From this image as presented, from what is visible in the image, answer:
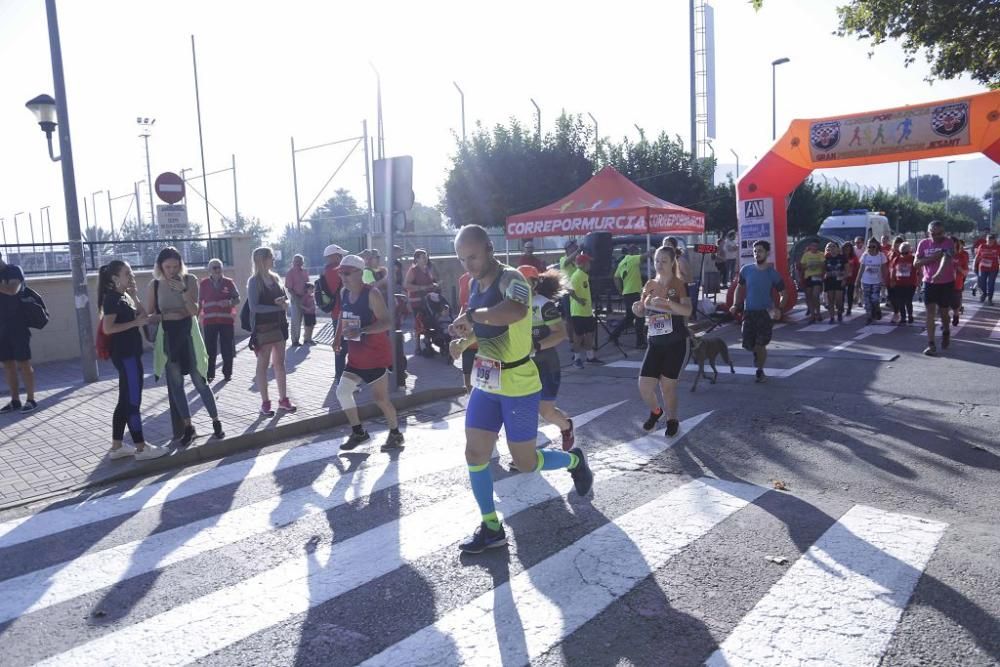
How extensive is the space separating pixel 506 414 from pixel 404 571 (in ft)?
3.37

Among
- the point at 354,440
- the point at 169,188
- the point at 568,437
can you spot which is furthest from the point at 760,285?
the point at 169,188

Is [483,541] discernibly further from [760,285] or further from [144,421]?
[760,285]

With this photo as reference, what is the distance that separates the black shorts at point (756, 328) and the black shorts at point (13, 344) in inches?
341

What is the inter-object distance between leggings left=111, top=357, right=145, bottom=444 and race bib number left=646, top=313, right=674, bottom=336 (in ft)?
14.8

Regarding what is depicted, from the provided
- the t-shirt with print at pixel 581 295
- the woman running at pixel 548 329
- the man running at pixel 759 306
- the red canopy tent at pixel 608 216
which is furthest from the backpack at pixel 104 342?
the red canopy tent at pixel 608 216

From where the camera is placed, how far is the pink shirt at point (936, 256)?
10.6 m

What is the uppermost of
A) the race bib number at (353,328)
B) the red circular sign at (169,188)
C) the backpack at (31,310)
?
the red circular sign at (169,188)

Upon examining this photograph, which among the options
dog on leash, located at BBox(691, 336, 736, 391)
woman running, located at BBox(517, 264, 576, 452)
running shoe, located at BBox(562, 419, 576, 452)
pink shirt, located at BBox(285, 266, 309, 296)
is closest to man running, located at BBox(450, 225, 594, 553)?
woman running, located at BBox(517, 264, 576, 452)

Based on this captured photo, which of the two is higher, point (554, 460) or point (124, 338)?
point (124, 338)

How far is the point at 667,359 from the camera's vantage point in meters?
6.67

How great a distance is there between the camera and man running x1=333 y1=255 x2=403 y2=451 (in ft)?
21.5

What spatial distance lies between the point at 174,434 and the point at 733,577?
5.27 metres

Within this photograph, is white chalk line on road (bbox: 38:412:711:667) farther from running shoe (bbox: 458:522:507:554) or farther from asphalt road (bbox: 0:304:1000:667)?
running shoe (bbox: 458:522:507:554)

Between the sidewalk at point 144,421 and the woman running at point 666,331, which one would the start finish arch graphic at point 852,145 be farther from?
the woman running at point 666,331
